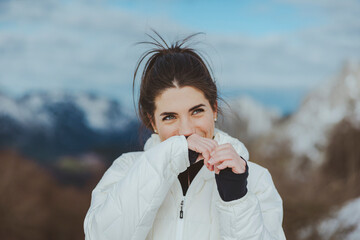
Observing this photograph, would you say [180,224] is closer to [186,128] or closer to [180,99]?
[186,128]

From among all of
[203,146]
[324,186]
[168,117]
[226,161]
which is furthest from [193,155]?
[324,186]

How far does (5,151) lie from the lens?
434 inches

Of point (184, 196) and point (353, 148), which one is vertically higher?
point (184, 196)

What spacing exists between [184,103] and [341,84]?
18360mm

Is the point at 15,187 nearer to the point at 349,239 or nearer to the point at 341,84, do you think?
the point at 349,239

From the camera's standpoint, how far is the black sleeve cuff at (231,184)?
1.46 meters

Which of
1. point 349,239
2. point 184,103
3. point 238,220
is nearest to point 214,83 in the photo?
point 184,103

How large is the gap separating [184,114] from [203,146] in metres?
0.25

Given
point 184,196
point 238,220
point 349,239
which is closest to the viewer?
point 238,220

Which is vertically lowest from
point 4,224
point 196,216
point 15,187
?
point 4,224

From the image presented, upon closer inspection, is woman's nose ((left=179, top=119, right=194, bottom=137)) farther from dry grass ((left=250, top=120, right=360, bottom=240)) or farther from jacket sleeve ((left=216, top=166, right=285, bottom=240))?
dry grass ((left=250, top=120, right=360, bottom=240))

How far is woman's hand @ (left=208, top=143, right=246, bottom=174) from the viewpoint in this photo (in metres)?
1.44

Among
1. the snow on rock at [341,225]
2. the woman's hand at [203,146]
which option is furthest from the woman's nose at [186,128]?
the snow on rock at [341,225]

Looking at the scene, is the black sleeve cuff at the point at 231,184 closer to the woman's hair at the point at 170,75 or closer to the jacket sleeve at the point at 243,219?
the jacket sleeve at the point at 243,219
